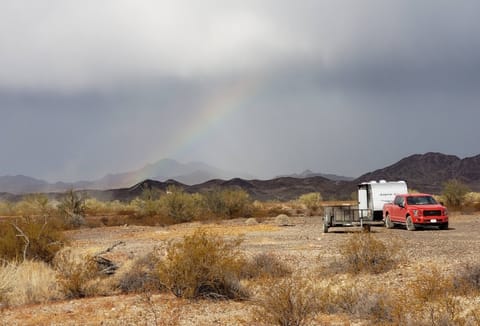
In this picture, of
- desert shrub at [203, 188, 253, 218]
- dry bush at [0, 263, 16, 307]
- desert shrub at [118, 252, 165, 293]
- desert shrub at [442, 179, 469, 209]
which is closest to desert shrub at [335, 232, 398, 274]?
desert shrub at [118, 252, 165, 293]

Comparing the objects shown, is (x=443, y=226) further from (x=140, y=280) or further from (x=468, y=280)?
(x=140, y=280)

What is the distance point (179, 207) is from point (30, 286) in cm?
3655

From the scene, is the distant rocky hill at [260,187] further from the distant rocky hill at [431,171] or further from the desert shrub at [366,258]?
the desert shrub at [366,258]

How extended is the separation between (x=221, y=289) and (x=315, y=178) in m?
159

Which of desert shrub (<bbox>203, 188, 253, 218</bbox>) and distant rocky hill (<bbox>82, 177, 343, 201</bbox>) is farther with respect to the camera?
distant rocky hill (<bbox>82, 177, 343, 201</bbox>)

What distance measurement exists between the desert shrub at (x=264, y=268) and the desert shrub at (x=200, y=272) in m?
1.73

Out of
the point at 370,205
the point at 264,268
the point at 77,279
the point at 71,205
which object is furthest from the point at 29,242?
the point at 71,205

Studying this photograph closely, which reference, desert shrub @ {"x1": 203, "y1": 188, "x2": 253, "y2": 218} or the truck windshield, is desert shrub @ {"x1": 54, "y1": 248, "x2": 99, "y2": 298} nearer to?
the truck windshield

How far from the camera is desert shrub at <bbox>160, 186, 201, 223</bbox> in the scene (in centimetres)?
4944

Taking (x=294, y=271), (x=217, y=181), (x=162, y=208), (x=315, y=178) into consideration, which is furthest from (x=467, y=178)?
(x=294, y=271)

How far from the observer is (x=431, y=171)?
164 m

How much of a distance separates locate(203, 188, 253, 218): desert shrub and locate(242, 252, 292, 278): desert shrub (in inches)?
1414

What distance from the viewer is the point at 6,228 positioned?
18172 millimetres

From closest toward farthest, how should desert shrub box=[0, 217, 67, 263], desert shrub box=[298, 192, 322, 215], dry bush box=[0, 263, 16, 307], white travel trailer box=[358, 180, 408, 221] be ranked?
dry bush box=[0, 263, 16, 307] → desert shrub box=[0, 217, 67, 263] → white travel trailer box=[358, 180, 408, 221] → desert shrub box=[298, 192, 322, 215]
